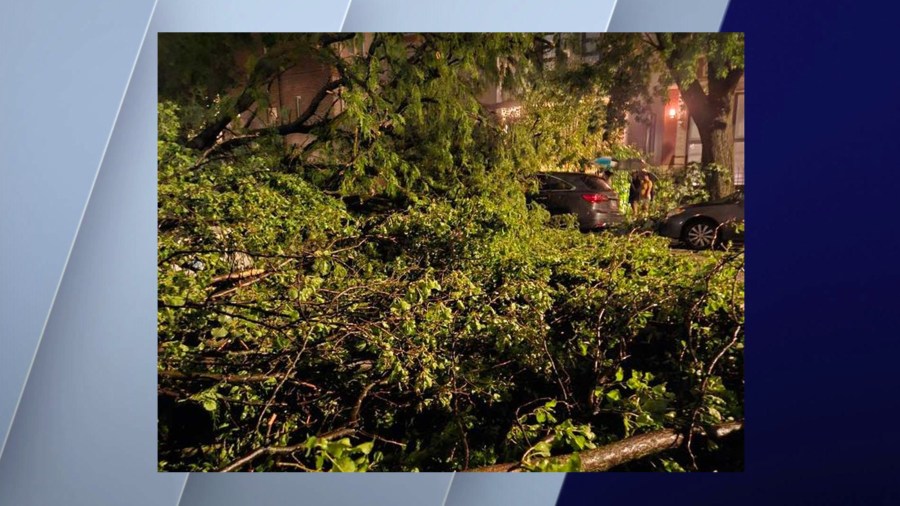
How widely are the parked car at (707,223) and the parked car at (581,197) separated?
255mm

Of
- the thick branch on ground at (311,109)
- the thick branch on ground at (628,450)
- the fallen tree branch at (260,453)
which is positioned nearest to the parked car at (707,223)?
the thick branch on ground at (628,450)

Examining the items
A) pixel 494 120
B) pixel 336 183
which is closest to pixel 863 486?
A: pixel 494 120

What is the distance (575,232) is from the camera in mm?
2844

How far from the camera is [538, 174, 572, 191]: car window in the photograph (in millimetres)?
2799

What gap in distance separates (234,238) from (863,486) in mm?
3086

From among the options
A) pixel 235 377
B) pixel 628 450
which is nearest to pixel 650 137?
pixel 628 450

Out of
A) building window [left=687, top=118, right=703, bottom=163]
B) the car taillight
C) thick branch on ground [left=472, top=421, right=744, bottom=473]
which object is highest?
building window [left=687, top=118, right=703, bottom=163]

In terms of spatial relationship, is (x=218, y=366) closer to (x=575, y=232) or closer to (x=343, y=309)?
(x=343, y=309)

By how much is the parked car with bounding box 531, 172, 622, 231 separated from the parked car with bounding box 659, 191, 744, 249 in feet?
0.84

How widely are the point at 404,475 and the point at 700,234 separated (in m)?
1.73

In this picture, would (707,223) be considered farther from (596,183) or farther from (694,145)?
(596,183)

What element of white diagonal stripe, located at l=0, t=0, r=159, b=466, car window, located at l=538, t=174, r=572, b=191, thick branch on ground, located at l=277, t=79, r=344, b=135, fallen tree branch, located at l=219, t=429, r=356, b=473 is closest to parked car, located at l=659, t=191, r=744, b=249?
car window, located at l=538, t=174, r=572, b=191

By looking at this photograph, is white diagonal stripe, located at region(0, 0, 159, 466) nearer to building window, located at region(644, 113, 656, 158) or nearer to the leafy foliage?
the leafy foliage

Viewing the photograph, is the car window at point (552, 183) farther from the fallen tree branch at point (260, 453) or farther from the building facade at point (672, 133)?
the fallen tree branch at point (260, 453)
